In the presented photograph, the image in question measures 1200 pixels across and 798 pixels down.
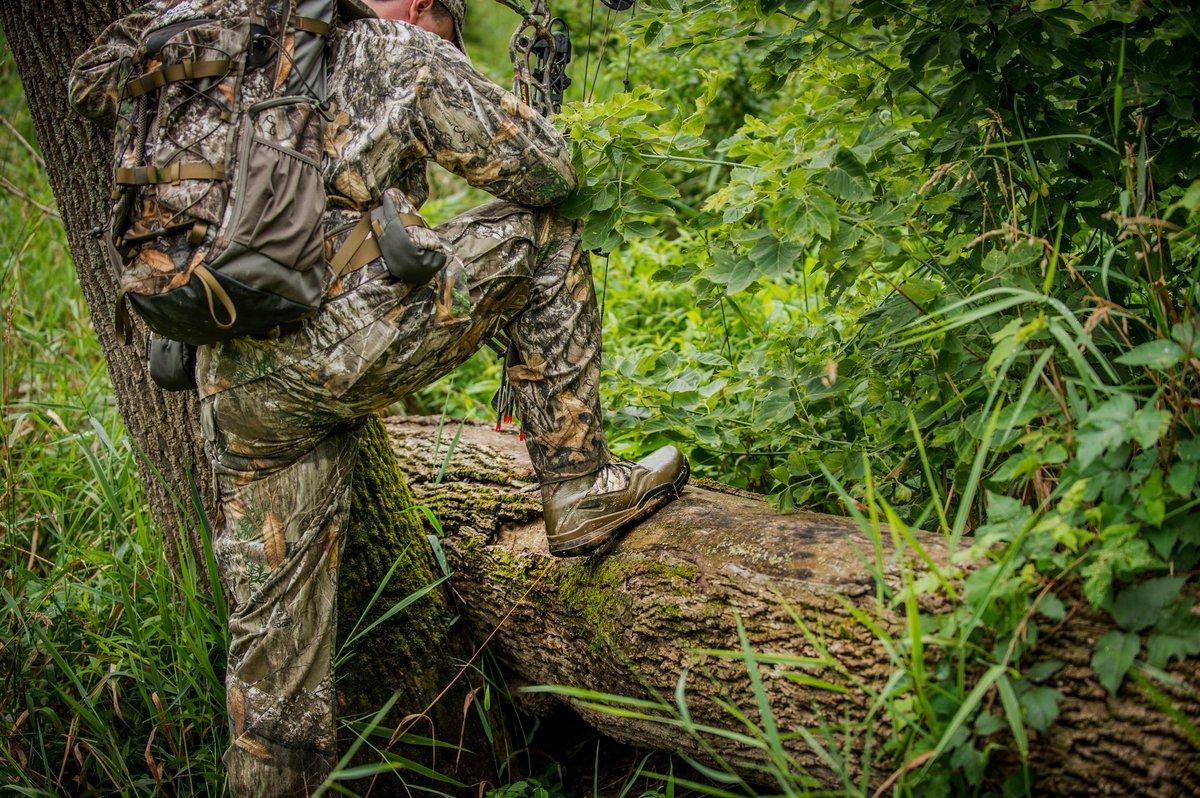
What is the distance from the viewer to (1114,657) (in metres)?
1.73

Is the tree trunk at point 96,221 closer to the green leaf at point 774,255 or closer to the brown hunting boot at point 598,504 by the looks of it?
the brown hunting boot at point 598,504

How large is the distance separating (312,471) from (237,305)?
1.98 feet

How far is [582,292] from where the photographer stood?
104 inches

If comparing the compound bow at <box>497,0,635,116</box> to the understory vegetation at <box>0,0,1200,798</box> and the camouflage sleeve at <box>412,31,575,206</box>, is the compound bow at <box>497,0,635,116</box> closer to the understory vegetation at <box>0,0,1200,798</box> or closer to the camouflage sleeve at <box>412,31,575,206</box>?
the understory vegetation at <box>0,0,1200,798</box>

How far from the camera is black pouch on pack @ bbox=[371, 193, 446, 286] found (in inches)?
84.4

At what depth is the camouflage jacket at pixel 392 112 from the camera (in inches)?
84.8

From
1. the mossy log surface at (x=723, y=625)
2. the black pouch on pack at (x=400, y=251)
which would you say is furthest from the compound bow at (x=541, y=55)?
the mossy log surface at (x=723, y=625)

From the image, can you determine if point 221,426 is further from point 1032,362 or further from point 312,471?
point 1032,362

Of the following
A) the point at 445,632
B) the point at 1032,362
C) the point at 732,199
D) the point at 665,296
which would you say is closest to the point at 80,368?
the point at 445,632

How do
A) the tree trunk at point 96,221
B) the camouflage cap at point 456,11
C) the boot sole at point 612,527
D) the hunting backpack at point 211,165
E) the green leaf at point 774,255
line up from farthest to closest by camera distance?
the tree trunk at point 96,221 < the boot sole at point 612,527 < the camouflage cap at point 456,11 < the green leaf at point 774,255 < the hunting backpack at point 211,165

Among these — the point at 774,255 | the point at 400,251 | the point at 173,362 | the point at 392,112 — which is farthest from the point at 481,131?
the point at 173,362

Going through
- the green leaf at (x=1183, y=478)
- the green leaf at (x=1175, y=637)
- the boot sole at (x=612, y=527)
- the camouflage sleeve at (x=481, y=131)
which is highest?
the camouflage sleeve at (x=481, y=131)

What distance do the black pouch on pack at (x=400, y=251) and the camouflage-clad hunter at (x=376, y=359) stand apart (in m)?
0.03

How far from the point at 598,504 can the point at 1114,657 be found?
53.8 inches
